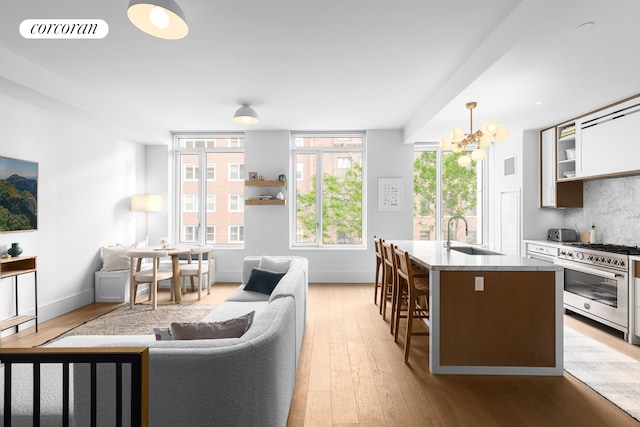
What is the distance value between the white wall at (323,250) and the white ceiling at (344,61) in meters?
1.10

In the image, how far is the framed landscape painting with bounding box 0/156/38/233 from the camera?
11.4ft

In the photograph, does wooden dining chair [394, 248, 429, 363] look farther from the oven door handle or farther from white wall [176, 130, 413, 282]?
white wall [176, 130, 413, 282]

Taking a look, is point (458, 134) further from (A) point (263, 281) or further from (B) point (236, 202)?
(B) point (236, 202)

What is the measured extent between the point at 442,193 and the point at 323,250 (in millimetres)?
2442

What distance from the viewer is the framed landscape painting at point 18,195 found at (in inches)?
137

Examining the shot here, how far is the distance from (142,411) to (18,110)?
4.20 meters

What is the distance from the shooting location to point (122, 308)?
4.52 metres

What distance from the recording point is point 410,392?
2.41m

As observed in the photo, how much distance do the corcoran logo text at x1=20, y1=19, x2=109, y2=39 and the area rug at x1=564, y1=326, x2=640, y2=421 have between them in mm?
4673

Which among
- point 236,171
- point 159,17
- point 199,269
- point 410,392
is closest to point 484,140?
point 410,392

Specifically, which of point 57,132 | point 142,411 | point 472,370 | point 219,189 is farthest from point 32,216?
point 472,370

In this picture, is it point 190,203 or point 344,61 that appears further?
point 190,203

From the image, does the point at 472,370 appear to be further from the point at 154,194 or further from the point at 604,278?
the point at 154,194

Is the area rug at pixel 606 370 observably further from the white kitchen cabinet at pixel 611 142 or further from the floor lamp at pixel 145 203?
the floor lamp at pixel 145 203
